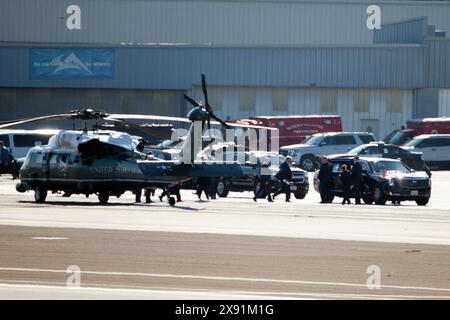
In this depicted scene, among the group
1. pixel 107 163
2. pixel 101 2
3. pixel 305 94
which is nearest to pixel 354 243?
pixel 107 163

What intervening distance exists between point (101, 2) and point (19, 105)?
10714 mm

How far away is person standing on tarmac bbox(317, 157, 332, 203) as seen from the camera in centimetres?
3747

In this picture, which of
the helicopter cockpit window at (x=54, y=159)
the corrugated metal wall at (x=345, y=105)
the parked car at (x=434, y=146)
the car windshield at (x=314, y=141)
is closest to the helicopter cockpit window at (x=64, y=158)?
the helicopter cockpit window at (x=54, y=159)

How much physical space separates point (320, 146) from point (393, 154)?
229 inches

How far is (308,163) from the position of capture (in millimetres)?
55156

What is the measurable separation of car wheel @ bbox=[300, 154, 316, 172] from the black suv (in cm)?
1722

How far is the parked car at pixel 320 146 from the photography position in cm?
5497

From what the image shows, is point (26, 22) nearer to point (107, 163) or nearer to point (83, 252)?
point (107, 163)

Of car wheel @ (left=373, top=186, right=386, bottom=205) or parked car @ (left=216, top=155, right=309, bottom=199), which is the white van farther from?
car wheel @ (left=373, top=186, right=386, bottom=205)

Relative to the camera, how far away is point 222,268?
61.7 ft

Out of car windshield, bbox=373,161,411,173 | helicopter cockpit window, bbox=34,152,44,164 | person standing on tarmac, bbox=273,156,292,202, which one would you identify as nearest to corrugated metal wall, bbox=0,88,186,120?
person standing on tarmac, bbox=273,156,292,202

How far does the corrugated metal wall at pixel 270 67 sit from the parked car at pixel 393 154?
15244 mm

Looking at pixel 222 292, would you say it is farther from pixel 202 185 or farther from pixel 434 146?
pixel 434 146

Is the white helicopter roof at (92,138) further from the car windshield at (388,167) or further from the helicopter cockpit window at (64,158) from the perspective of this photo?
the car windshield at (388,167)
